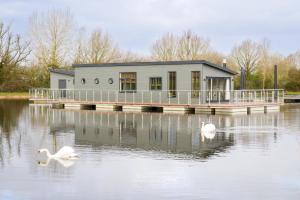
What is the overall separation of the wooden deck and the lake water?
10.1 metres

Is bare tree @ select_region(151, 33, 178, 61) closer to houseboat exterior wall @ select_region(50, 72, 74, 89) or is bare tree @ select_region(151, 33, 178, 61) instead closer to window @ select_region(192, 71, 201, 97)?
houseboat exterior wall @ select_region(50, 72, 74, 89)

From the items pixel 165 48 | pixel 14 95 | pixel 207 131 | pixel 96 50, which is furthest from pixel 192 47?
pixel 207 131

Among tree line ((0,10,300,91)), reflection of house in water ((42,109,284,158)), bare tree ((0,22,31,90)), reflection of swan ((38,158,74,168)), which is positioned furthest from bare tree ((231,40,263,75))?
reflection of swan ((38,158,74,168))

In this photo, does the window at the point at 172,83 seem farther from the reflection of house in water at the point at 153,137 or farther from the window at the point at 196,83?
the reflection of house in water at the point at 153,137

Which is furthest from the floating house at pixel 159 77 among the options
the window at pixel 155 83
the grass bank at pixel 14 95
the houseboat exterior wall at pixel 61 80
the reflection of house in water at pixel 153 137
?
the grass bank at pixel 14 95

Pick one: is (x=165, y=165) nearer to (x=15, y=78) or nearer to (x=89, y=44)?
(x=15, y=78)

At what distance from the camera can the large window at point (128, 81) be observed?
33094 mm

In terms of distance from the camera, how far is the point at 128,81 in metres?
33.3

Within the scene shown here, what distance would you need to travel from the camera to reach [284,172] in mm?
10188

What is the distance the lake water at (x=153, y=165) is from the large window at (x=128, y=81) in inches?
570

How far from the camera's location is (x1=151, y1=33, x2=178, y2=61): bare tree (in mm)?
64562

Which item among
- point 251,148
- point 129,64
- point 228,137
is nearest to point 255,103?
point 129,64

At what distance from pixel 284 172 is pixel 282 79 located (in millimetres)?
52727

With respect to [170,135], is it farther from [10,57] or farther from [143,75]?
[10,57]
